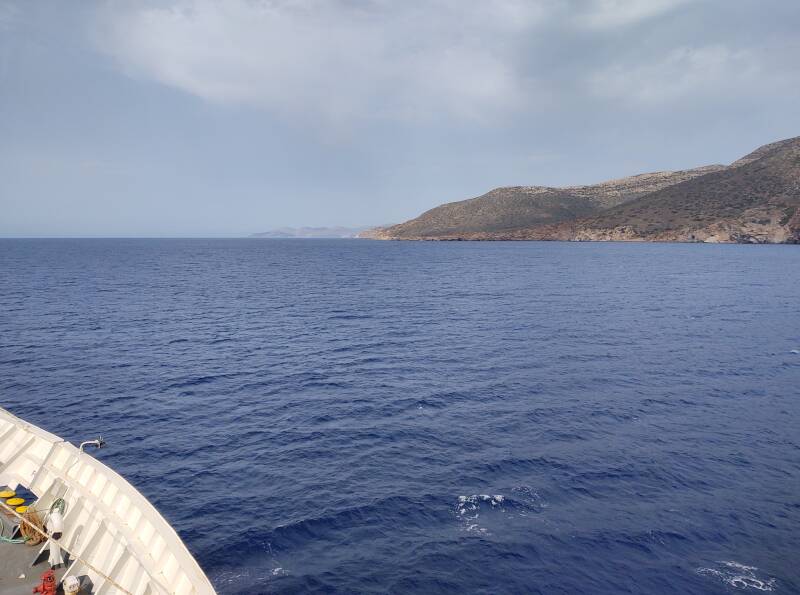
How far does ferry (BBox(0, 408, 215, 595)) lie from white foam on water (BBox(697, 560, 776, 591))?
1968 centimetres

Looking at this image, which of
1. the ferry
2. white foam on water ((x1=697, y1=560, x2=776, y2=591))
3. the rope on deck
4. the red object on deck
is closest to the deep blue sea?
white foam on water ((x1=697, y1=560, x2=776, y2=591))

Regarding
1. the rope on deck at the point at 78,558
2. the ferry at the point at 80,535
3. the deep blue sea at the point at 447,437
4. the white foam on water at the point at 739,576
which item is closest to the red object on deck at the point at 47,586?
the ferry at the point at 80,535

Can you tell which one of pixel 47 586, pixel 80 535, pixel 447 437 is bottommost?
pixel 447 437

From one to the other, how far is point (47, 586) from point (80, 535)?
11.2 feet

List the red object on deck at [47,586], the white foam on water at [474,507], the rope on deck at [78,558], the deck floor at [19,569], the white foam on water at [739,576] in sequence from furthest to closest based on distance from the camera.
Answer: the white foam on water at [474,507]
the white foam on water at [739,576]
the deck floor at [19,569]
the red object on deck at [47,586]
the rope on deck at [78,558]

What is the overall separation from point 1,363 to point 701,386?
6503cm

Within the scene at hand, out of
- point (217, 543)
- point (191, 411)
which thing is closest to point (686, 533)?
point (217, 543)

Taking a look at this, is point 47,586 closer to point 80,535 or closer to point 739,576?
point 80,535

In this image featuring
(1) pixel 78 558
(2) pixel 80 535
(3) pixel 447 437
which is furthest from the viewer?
(3) pixel 447 437

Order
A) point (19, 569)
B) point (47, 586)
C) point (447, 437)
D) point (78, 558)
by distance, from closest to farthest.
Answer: point (47, 586), point (78, 558), point (19, 569), point (447, 437)

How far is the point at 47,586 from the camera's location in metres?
16.8

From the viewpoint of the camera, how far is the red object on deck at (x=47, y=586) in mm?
16656

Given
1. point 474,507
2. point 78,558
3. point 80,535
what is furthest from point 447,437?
point 78,558

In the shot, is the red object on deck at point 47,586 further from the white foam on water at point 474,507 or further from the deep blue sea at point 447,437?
the white foam on water at point 474,507
